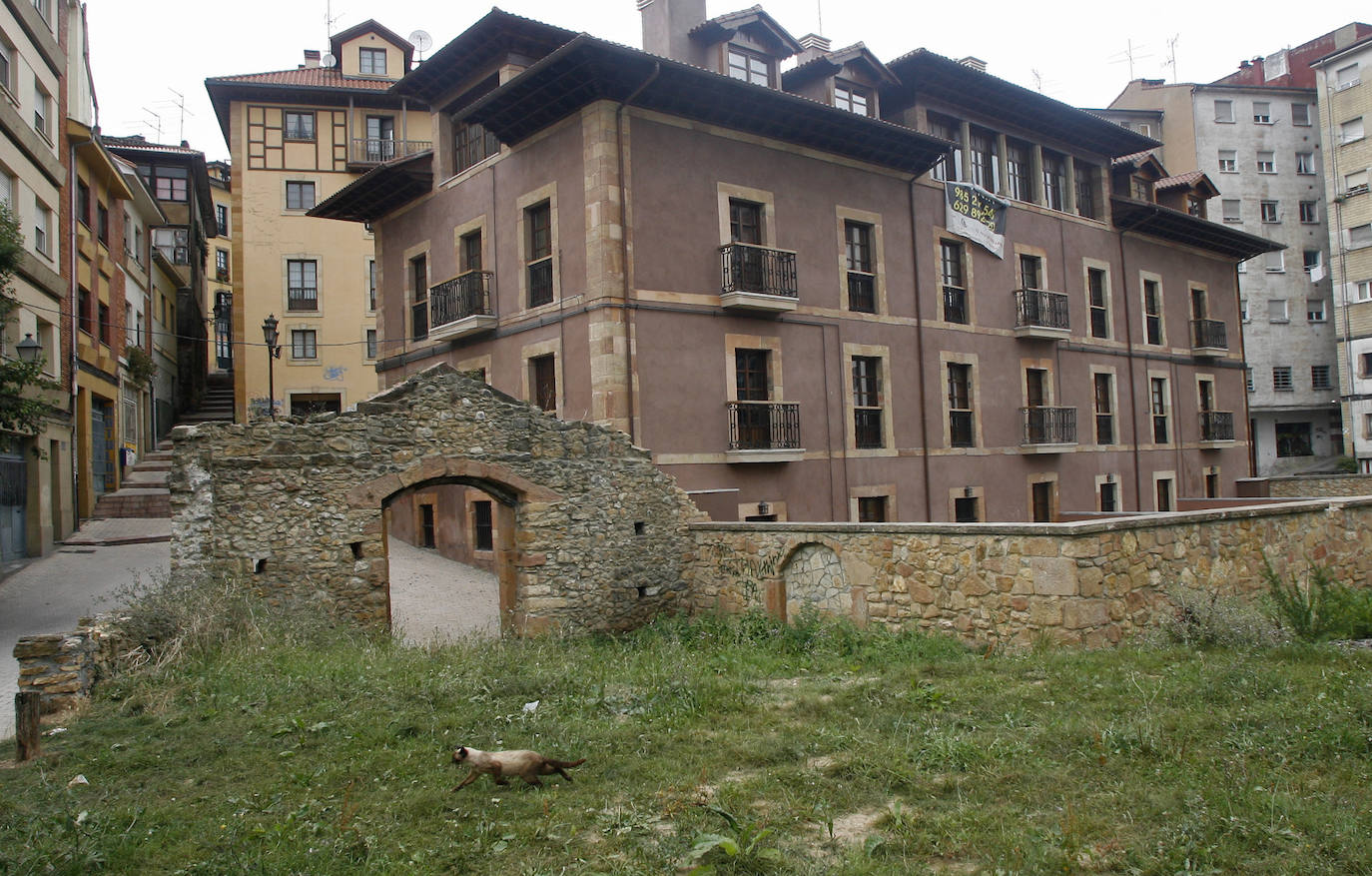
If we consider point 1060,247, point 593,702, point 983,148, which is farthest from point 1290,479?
point 593,702

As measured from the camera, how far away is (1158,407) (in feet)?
82.3

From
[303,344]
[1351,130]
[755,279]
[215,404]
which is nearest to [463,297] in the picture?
[755,279]

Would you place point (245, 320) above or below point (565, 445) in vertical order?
above

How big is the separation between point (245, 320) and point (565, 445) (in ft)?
71.6

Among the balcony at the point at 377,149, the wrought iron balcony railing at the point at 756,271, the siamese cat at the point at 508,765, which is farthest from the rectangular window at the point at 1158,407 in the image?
the balcony at the point at 377,149

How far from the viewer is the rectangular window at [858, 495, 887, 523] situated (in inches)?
704

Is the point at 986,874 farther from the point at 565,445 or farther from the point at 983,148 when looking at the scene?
the point at 983,148

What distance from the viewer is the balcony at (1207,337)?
26016 mm

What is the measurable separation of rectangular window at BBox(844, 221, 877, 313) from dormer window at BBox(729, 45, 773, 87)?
3.18 meters

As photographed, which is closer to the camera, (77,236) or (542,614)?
(542,614)

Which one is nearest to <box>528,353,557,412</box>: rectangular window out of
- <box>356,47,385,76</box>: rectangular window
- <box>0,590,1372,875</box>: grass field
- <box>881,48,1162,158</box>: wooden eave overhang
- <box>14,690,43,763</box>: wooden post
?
<box>0,590,1372,875</box>: grass field

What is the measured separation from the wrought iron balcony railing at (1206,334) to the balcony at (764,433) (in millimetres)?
15874

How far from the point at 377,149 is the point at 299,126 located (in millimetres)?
2552

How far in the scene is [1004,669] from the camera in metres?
8.23
